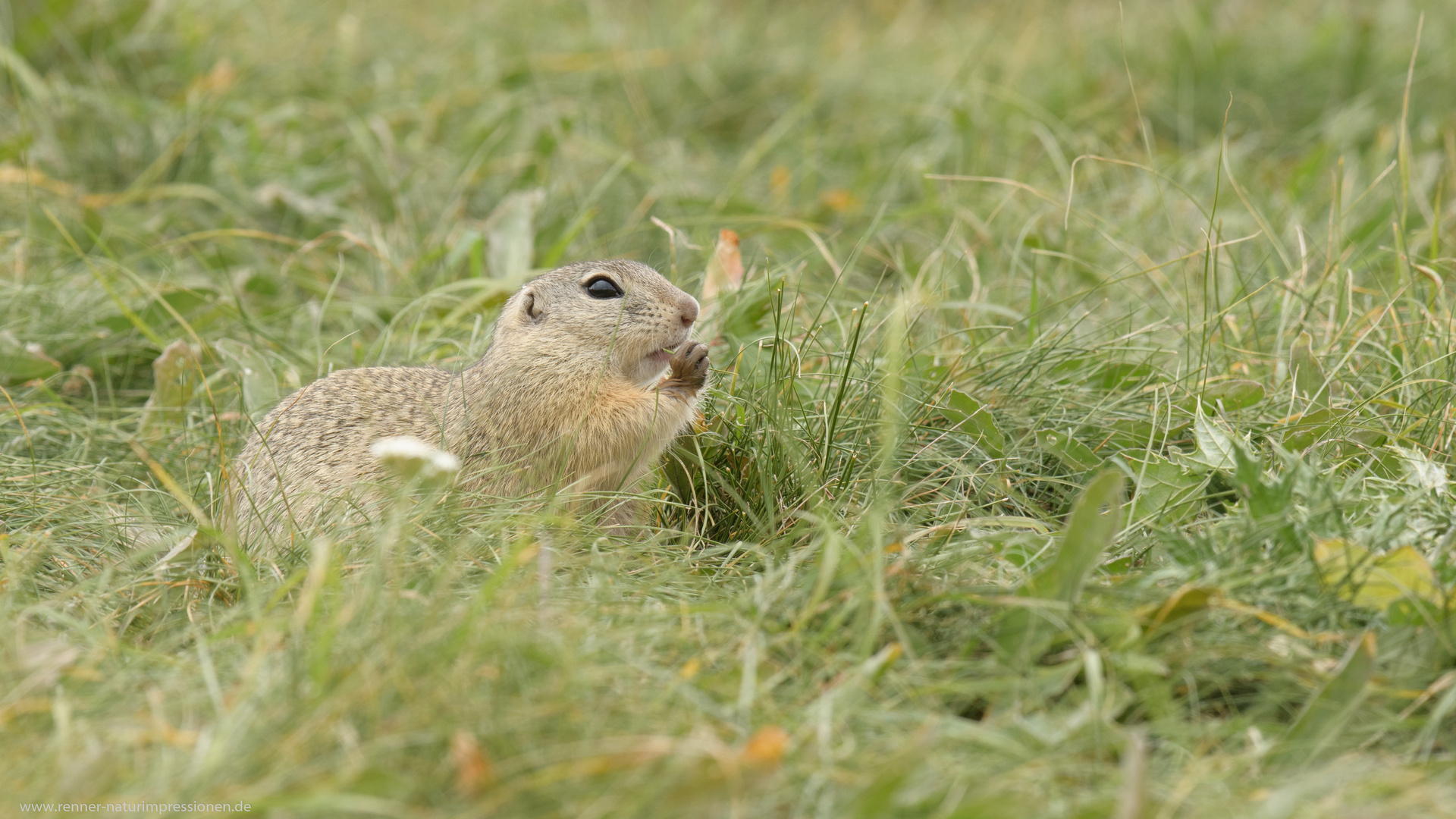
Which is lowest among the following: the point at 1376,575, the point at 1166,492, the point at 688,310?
the point at 1166,492

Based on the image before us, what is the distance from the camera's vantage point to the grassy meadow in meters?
2.01

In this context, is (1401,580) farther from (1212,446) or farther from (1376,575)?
(1212,446)

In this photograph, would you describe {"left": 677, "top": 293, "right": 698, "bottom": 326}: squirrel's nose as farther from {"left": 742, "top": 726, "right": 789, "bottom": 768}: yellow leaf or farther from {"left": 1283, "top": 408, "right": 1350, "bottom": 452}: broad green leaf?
{"left": 742, "top": 726, "right": 789, "bottom": 768}: yellow leaf

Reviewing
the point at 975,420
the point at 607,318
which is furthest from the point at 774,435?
the point at 607,318

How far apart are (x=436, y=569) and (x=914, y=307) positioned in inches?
66.9

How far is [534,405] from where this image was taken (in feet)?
11.4

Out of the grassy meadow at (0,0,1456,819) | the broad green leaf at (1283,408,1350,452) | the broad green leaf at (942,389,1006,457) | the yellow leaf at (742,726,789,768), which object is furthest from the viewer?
the broad green leaf at (942,389,1006,457)

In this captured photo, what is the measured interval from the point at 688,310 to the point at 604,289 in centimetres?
27

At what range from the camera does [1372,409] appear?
323 cm

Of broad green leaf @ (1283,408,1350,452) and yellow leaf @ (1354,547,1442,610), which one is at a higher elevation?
yellow leaf @ (1354,547,1442,610)

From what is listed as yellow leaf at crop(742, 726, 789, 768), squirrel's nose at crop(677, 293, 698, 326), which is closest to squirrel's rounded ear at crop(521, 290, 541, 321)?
squirrel's nose at crop(677, 293, 698, 326)

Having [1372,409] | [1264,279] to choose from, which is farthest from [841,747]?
[1264,279]

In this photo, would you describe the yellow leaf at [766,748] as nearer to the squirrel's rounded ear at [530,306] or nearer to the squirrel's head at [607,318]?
the squirrel's head at [607,318]

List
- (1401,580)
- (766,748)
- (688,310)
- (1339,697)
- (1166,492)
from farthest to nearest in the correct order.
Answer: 1. (688,310)
2. (1166,492)
3. (1401,580)
4. (1339,697)
5. (766,748)
